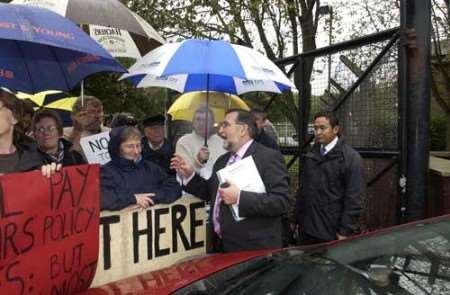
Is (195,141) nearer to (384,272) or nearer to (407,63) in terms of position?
(407,63)

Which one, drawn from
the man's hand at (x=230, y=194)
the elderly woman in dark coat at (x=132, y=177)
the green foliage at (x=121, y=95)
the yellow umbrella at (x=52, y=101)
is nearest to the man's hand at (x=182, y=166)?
the elderly woman in dark coat at (x=132, y=177)

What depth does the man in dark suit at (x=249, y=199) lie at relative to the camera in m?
3.47

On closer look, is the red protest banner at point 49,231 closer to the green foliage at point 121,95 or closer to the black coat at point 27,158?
the black coat at point 27,158

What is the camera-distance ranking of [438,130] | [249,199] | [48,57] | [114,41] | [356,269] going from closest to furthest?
[356,269] < [249,199] < [48,57] < [114,41] < [438,130]

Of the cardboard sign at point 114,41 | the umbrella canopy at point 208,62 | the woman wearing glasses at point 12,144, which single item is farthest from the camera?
the cardboard sign at point 114,41

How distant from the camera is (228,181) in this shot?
3.58 meters

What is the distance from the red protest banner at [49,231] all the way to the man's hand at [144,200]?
1.39 ft

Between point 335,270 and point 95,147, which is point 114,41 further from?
point 335,270

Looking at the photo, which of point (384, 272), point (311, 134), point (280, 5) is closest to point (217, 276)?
point (384, 272)

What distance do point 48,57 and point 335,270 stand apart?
351cm

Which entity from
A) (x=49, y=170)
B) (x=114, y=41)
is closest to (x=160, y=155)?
(x=114, y=41)

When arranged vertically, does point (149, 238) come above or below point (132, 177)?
below

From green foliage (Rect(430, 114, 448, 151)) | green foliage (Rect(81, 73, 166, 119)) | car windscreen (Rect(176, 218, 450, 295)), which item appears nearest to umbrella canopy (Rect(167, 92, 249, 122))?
car windscreen (Rect(176, 218, 450, 295))

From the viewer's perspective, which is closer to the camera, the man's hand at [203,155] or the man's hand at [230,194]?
the man's hand at [230,194]
